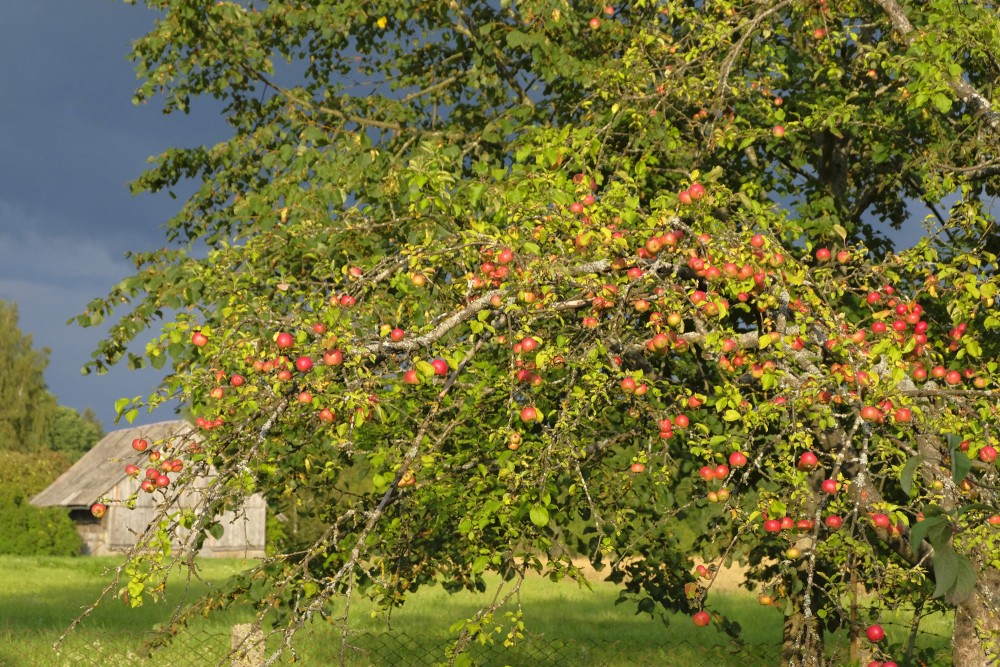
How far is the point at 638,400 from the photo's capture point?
6.20 m

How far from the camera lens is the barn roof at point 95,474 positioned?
3631 cm

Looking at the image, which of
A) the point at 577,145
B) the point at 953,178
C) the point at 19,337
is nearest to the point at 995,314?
the point at 953,178

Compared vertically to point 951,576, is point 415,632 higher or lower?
lower

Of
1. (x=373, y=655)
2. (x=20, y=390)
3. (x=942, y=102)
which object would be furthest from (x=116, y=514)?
(x=942, y=102)

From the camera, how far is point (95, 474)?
38844 millimetres

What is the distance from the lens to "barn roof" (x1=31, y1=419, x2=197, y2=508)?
119ft

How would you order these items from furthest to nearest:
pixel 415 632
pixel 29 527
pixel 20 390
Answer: pixel 20 390 < pixel 29 527 < pixel 415 632

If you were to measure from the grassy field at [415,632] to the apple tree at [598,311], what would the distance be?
145 centimetres

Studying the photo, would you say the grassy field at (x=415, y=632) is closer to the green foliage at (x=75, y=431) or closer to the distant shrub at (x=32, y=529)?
the distant shrub at (x=32, y=529)

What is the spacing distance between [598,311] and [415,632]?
12.3 m

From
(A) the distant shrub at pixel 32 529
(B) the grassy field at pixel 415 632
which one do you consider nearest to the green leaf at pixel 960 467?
(B) the grassy field at pixel 415 632

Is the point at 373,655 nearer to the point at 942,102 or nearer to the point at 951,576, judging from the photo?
the point at 942,102

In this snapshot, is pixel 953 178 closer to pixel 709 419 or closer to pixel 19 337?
pixel 709 419

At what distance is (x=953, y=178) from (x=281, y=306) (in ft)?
18.1
